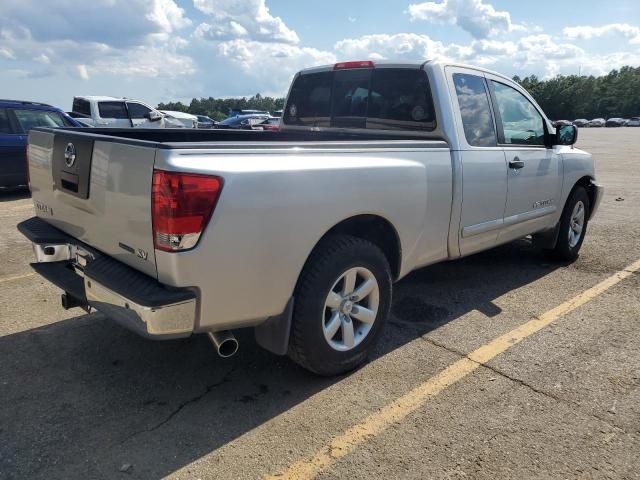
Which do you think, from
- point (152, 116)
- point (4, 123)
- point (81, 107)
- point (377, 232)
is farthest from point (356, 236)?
point (81, 107)

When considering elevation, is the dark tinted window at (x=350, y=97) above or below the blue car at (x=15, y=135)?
above

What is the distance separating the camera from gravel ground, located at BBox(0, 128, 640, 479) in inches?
97.3

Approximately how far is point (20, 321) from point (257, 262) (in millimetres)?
2477

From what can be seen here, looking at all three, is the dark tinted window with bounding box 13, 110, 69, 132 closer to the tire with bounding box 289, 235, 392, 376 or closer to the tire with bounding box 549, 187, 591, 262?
the tire with bounding box 289, 235, 392, 376

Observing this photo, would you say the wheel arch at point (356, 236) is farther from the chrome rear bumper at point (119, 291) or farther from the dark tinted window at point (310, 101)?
the dark tinted window at point (310, 101)

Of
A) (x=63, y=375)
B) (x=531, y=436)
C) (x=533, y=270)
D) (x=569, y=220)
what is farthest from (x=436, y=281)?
(x=63, y=375)

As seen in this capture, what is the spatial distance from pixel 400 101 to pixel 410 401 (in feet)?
7.54

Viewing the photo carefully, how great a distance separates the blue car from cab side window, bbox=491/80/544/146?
838 cm

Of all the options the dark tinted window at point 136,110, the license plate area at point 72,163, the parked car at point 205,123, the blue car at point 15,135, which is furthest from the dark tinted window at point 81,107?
the license plate area at point 72,163

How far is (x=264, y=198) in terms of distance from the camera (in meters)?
2.49

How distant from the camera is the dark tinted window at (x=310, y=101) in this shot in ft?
15.3

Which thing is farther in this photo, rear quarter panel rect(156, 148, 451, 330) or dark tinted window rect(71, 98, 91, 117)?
dark tinted window rect(71, 98, 91, 117)

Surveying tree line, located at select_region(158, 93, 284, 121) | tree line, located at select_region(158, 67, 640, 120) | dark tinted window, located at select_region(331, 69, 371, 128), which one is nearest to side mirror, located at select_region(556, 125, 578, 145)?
dark tinted window, located at select_region(331, 69, 371, 128)

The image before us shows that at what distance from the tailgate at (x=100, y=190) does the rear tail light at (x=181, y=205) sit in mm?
72
